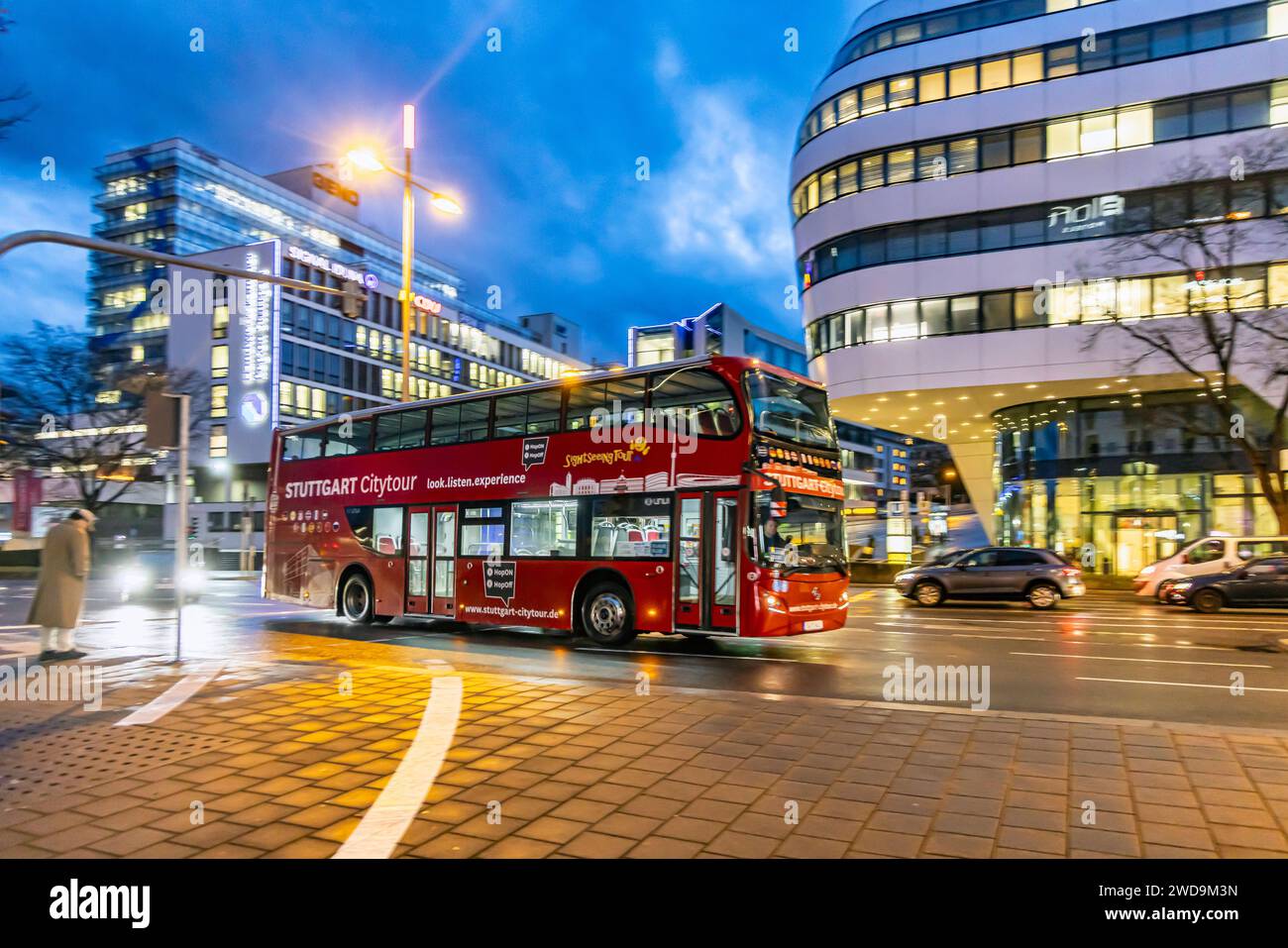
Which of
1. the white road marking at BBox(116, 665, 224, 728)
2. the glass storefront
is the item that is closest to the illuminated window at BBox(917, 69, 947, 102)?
the glass storefront

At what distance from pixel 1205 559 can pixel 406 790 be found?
23.1 meters

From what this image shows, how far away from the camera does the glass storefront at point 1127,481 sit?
104ft

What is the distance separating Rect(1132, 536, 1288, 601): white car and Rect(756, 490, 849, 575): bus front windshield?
44.6ft

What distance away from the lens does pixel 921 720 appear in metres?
7.48

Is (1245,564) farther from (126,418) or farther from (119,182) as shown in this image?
(119,182)

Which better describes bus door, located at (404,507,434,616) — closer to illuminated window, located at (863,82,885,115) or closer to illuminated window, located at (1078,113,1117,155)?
illuminated window, located at (863,82,885,115)

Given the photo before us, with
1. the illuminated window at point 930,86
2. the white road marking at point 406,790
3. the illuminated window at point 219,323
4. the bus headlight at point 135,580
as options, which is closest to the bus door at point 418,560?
the white road marking at point 406,790

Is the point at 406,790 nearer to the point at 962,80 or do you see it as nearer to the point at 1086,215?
the point at 1086,215

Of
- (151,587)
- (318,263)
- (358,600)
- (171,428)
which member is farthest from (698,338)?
(171,428)

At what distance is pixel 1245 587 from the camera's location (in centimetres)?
2017

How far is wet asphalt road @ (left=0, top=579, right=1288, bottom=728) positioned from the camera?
926 cm

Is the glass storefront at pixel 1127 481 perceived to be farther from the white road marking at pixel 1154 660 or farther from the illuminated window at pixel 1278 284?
the white road marking at pixel 1154 660
